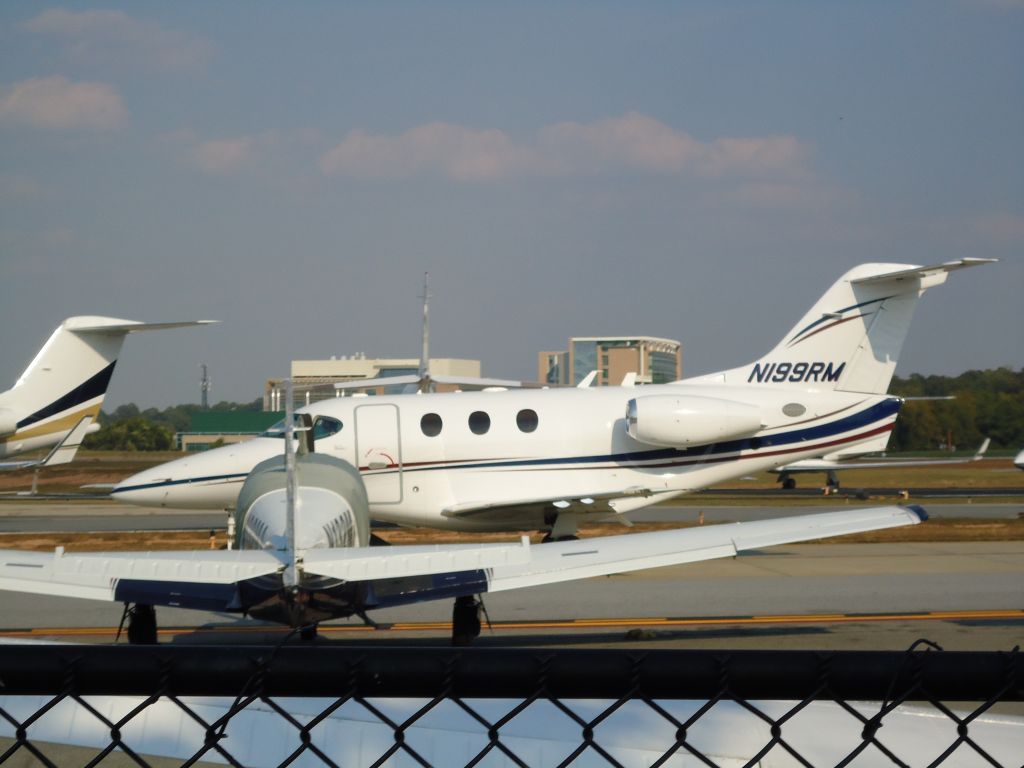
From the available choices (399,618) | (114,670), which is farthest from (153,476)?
(114,670)

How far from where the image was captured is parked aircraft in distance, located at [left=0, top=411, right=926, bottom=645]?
28.7 ft

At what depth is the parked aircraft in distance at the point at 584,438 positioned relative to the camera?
18609 millimetres

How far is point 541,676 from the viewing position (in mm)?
1979

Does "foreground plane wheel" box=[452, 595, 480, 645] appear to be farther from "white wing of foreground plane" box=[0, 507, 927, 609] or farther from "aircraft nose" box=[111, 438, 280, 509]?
"aircraft nose" box=[111, 438, 280, 509]

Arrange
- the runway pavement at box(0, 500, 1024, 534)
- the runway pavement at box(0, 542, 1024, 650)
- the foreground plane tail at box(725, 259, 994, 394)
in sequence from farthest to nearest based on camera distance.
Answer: the runway pavement at box(0, 500, 1024, 534) < the foreground plane tail at box(725, 259, 994, 394) < the runway pavement at box(0, 542, 1024, 650)

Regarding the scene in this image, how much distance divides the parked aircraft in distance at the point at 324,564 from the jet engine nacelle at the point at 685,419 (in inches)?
296

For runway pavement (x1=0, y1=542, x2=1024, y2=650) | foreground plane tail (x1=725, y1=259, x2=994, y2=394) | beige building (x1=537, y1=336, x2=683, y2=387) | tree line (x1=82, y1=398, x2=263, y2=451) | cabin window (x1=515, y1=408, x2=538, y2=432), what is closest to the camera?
runway pavement (x1=0, y1=542, x2=1024, y2=650)

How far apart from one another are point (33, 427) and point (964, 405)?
5362cm

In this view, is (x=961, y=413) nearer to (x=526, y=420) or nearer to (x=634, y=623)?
(x=526, y=420)

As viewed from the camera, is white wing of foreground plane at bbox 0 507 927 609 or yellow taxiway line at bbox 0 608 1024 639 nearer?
white wing of foreground plane at bbox 0 507 927 609

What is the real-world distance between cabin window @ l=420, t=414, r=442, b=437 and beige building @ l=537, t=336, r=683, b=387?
3745 centimetres

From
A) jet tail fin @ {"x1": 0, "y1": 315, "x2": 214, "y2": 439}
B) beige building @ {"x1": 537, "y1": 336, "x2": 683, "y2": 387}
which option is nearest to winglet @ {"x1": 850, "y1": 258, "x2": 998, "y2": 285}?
jet tail fin @ {"x1": 0, "y1": 315, "x2": 214, "y2": 439}

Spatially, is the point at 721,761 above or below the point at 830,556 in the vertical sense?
above

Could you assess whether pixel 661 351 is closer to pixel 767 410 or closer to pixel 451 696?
pixel 767 410
